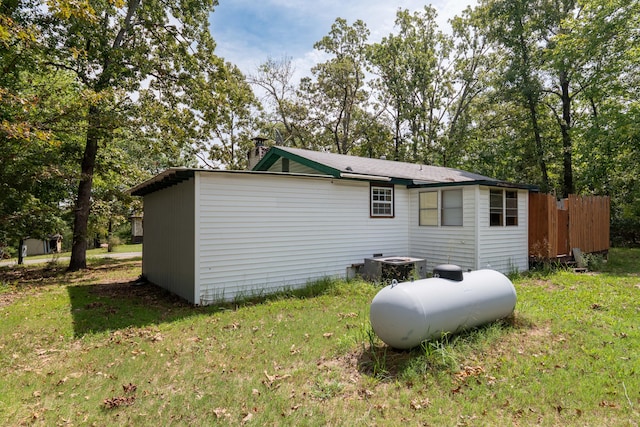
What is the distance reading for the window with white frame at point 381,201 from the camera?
34.8 ft

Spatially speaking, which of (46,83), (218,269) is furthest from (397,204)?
(46,83)

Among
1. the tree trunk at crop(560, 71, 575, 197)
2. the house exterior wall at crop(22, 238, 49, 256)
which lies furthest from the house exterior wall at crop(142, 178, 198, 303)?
the house exterior wall at crop(22, 238, 49, 256)

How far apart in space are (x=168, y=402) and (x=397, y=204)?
9.01 meters

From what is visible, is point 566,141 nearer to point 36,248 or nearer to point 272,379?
point 272,379

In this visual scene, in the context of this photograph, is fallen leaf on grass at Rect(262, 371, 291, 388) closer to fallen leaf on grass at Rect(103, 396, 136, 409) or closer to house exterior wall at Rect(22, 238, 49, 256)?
fallen leaf on grass at Rect(103, 396, 136, 409)

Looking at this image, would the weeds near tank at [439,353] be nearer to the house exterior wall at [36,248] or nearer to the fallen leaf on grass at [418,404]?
the fallen leaf on grass at [418,404]

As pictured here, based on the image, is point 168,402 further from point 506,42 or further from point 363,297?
point 506,42

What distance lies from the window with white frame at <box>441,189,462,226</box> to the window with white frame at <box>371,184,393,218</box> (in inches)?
64.3

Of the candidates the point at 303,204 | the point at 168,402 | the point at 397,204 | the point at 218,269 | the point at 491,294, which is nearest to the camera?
the point at 168,402

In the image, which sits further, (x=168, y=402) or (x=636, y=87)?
(x=636, y=87)

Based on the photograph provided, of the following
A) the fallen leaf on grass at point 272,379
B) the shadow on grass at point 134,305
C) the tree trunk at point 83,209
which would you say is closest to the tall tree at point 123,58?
the tree trunk at point 83,209

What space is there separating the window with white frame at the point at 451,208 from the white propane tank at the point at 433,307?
5.36 meters

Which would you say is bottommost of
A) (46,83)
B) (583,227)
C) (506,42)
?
(583,227)

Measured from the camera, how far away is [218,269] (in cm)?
754
